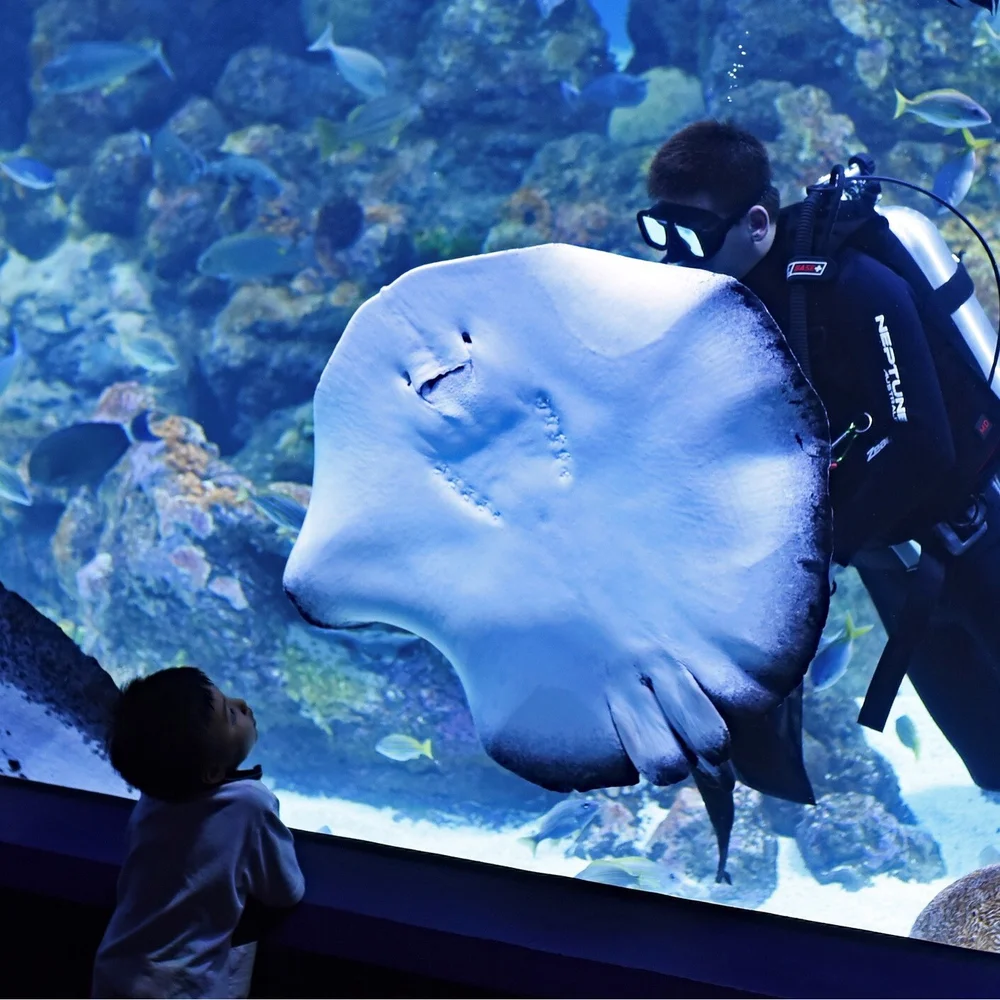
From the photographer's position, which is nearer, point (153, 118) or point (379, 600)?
point (379, 600)

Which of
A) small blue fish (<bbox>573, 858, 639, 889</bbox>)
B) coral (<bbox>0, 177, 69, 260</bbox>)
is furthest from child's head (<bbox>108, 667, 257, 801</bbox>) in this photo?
coral (<bbox>0, 177, 69, 260</bbox>)

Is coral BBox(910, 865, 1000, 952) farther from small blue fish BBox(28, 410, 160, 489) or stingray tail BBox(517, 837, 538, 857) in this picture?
small blue fish BBox(28, 410, 160, 489)

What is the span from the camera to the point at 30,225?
24.8ft

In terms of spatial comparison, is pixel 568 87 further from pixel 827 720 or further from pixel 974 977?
pixel 974 977

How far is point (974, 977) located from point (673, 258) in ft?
4.10

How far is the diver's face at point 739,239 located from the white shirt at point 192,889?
128 centimetres

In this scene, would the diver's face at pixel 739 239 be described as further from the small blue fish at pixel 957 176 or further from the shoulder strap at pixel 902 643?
the small blue fish at pixel 957 176

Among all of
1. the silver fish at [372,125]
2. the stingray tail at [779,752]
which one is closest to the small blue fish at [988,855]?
the stingray tail at [779,752]

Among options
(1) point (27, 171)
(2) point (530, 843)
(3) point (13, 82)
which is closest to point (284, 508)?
(2) point (530, 843)

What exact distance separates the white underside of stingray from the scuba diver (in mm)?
532

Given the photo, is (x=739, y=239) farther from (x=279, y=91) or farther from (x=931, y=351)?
(x=279, y=91)

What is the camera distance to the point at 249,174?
19.6ft

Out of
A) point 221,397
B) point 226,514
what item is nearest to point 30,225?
point 221,397

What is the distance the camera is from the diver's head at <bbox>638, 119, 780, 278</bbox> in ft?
5.07
